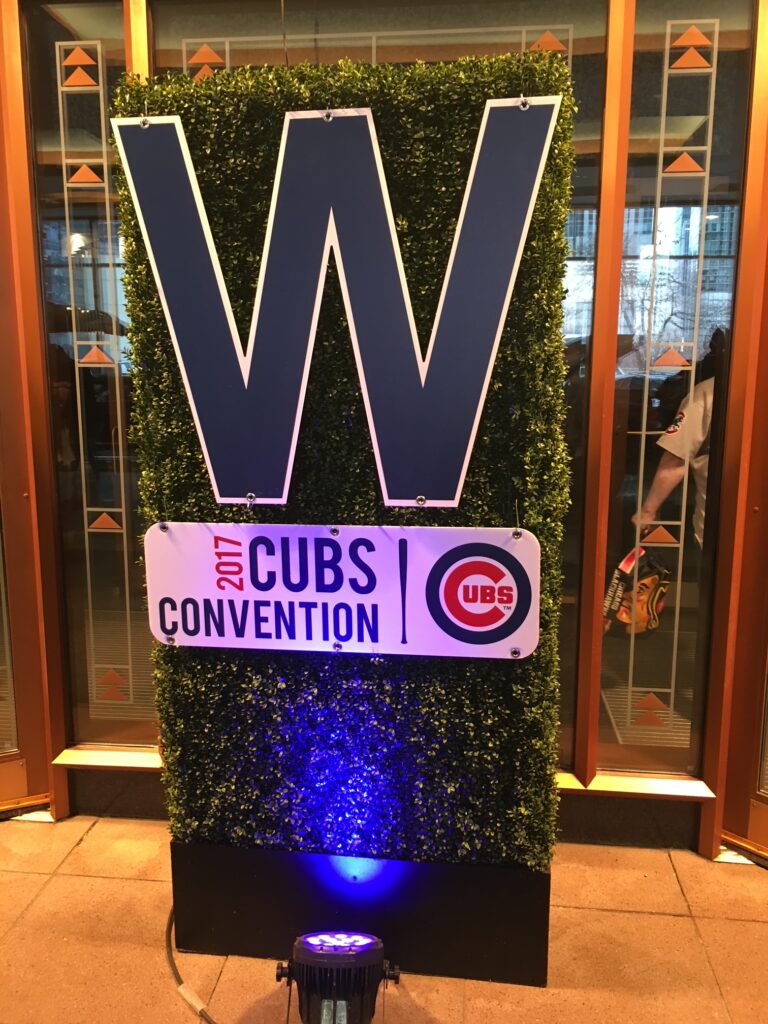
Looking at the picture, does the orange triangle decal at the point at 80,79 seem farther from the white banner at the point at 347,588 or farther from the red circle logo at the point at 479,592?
the red circle logo at the point at 479,592

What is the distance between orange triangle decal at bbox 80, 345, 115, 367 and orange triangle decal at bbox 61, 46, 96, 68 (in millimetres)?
1030

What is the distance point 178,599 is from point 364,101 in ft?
4.59

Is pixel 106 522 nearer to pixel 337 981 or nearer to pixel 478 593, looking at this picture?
pixel 478 593

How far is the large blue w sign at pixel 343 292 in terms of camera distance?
5.99 feet

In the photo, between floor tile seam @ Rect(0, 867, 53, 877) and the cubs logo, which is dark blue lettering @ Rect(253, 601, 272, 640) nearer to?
the cubs logo

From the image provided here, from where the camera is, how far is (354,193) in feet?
→ 6.08

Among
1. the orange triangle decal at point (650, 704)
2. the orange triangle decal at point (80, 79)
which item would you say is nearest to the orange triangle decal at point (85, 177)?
the orange triangle decal at point (80, 79)

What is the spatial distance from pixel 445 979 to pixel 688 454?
195 centimetres

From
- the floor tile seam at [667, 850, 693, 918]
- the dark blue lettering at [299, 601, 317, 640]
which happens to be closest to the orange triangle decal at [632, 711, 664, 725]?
the floor tile seam at [667, 850, 693, 918]

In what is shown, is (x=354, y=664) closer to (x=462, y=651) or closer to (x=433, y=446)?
(x=462, y=651)

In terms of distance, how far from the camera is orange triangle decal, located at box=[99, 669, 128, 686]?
121 inches

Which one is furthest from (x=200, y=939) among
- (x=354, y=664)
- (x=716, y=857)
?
(x=716, y=857)

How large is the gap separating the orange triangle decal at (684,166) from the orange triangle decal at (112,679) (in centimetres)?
286

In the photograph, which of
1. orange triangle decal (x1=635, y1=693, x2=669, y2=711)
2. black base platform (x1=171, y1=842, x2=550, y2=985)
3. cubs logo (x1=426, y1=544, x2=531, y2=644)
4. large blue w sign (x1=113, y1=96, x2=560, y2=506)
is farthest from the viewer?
orange triangle decal (x1=635, y1=693, x2=669, y2=711)
